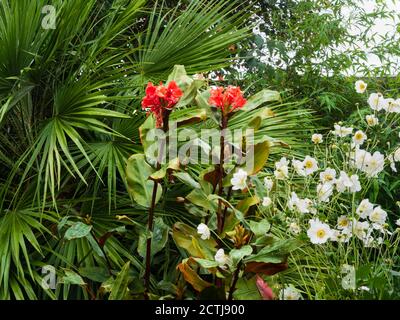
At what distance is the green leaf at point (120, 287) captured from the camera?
4.78 feet

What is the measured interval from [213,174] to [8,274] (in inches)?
25.5

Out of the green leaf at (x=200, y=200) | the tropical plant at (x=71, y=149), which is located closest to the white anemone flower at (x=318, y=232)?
the green leaf at (x=200, y=200)

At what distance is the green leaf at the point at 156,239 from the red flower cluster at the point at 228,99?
369 millimetres

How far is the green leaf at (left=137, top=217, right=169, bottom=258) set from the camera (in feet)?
5.14

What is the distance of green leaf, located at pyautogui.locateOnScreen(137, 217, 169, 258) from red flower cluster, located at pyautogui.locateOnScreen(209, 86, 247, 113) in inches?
14.5

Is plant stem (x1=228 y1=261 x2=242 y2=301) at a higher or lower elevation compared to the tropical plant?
lower

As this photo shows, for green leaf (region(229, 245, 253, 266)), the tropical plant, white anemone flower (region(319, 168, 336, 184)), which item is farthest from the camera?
the tropical plant

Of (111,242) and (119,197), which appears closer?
(111,242)

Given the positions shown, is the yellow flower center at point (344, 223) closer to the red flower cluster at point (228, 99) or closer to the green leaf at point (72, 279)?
the red flower cluster at point (228, 99)

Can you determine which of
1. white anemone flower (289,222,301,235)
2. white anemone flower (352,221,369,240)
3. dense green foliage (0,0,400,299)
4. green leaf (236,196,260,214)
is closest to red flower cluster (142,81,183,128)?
dense green foliage (0,0,400,299)

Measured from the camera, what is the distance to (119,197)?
6.43 ft

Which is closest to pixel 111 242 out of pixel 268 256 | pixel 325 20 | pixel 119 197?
pixel 119 197

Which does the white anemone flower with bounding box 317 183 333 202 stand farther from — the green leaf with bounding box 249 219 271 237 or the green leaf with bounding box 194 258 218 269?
the green leaf with bounding box 194 258 218 269

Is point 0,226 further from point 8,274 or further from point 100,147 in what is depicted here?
point 100,147
